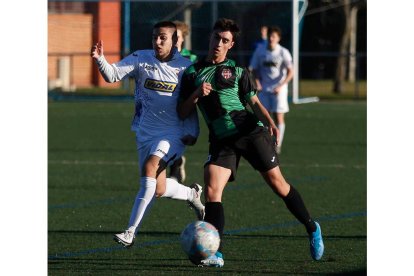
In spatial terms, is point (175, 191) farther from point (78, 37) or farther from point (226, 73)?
point (78, 37)

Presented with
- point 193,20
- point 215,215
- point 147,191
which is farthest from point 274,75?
point 193,20

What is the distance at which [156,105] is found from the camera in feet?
27.5

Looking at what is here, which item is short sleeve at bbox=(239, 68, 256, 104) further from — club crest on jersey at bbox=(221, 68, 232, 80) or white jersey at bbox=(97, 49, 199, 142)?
white jersey at bbox=(97, 49, 199, 142)

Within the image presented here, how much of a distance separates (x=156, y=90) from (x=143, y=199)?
0.86 metres

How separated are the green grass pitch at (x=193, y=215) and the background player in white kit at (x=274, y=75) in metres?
0.76

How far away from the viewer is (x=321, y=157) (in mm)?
16484

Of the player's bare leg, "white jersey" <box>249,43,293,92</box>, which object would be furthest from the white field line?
the player's bare leg

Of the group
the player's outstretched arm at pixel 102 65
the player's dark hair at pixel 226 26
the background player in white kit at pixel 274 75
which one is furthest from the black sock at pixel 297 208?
the background player in white kit at pixel 274 75

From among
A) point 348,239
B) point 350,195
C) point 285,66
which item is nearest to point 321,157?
point 285,66

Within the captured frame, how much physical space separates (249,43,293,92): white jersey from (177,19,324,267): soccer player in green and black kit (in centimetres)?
942

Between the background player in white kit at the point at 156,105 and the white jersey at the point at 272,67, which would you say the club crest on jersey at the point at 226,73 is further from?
the white jersey at the point at 272,67

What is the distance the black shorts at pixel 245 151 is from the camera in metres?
7.87
